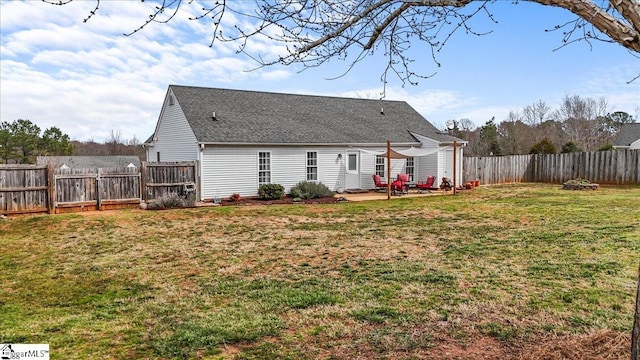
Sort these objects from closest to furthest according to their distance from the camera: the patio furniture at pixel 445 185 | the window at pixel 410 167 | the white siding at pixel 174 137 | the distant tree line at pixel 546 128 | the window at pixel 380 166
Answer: the white siding at pixel 174 137, the patio furniture at pixel 445 185, the window at pixel 380 166, the window at pixel 410 167, the distant tree line at pixel 546 128

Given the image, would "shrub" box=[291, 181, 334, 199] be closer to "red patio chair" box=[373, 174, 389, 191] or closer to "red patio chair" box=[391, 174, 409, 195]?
"red patio chair" box=[373, 174, 389, 191]

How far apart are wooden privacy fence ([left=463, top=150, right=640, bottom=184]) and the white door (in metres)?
7.12

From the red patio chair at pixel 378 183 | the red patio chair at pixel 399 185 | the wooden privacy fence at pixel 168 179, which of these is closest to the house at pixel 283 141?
the wooden privacy fence at pixel 168 179

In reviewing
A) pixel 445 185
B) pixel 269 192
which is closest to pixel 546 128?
pixel 445 185

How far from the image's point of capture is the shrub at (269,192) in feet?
58.6

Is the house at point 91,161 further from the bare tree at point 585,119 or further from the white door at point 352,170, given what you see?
the bare tree at point 585,119

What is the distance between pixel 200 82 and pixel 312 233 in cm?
1364

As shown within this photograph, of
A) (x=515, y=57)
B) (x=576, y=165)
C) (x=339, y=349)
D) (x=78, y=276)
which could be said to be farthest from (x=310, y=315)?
(x=576, y=165)

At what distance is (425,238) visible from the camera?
9.48 meters

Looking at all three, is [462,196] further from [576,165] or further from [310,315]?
[310,315]

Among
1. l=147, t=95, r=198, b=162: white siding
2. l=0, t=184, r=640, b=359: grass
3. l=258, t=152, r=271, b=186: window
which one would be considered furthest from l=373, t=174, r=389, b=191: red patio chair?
l=147, t=95, r=198, b=162: white siding

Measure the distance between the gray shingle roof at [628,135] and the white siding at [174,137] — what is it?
34.7 m

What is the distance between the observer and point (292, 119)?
2117 centimetres

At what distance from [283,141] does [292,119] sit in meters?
2.73
